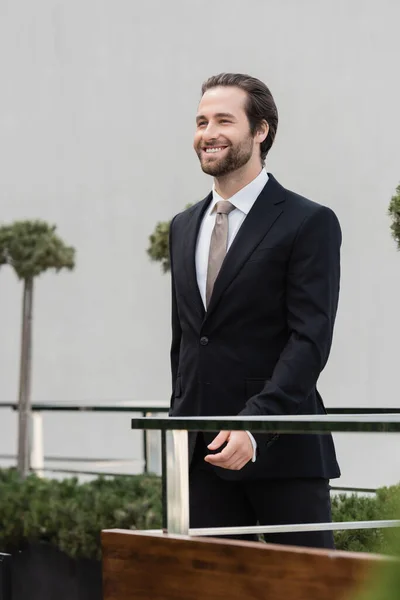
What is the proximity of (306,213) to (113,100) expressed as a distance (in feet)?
20.3

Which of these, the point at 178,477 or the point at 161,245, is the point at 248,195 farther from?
the point at 161,245

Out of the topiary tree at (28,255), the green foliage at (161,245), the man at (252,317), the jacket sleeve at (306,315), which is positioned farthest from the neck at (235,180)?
the topiary tree at (28,255)

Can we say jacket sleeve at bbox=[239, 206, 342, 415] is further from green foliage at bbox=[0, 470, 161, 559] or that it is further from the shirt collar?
green foliage at bbox=[0, 470, 161, 559]

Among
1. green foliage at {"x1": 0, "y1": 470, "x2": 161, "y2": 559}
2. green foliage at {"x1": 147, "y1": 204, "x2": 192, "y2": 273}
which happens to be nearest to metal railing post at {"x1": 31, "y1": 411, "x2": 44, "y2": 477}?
green foliage at {"x1": 0, "y1": 470, "x2": 161, "y2": 559}

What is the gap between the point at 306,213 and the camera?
2.38 meters

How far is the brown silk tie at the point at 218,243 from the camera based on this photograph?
2.40 m

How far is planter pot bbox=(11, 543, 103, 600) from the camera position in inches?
171

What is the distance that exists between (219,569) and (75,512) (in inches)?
115

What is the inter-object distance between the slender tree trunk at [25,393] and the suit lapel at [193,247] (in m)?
3.77

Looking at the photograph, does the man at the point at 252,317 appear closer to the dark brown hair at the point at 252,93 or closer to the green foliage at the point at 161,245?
the dark brown hair at the point at 252,93

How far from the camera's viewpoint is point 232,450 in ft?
6.88

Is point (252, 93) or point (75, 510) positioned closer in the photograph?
point (252, 93)

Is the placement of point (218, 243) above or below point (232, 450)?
above

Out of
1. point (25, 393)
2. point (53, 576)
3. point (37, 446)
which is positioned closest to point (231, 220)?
point (53, 576)
